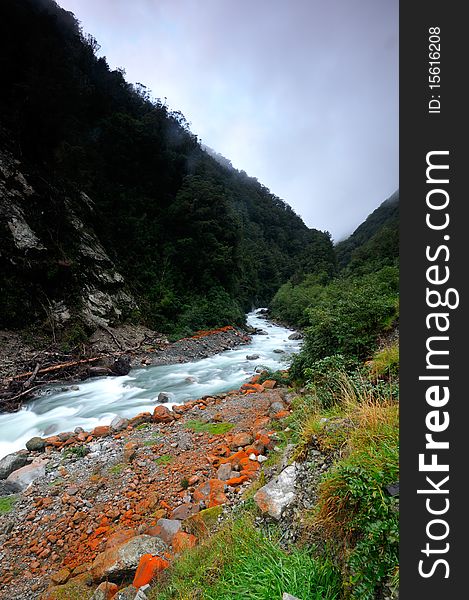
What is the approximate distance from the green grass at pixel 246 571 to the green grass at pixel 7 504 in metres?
2.96

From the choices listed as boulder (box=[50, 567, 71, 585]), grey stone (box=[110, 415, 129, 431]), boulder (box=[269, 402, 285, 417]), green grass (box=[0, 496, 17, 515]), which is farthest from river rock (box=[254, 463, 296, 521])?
grey stone (box=[110, 415, 129, 431])

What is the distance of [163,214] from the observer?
23.8 meters

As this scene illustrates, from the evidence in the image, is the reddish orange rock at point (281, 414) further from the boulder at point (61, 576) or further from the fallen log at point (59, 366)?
the fallen log at point (59, 366)

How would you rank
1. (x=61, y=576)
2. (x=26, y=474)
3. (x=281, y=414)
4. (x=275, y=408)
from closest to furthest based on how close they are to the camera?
1. (x=61, y=576)
2. (x=26, y=474)
3. (x=281, y=414)
4. (x=275, y=408)

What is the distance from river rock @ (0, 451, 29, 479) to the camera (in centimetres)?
465

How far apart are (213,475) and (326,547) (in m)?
2.55

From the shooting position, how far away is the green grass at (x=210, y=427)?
5.31m

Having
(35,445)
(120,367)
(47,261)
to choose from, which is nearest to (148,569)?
(35,445)

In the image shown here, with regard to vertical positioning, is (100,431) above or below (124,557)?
below

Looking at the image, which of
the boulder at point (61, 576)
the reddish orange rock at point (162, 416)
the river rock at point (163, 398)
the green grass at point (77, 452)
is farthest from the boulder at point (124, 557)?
the river rock at point (163, 398)

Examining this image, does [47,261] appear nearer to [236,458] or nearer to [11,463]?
[11,463]

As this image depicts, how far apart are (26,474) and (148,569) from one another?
10.8 feet

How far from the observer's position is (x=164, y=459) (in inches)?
181

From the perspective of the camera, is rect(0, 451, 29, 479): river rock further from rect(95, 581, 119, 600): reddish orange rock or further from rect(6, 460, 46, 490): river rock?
rect(95, 581, 119, 600): reddish orange rock
